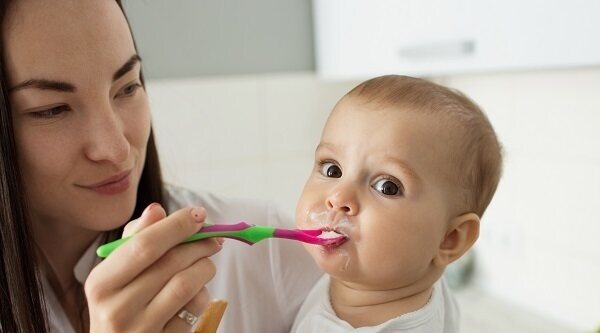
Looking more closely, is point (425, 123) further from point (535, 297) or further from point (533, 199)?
point (535, 297)

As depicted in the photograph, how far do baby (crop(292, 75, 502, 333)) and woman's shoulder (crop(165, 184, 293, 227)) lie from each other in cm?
30

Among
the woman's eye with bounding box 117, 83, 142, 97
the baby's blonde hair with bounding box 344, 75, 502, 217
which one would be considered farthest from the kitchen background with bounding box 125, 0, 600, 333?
the woman's eye with bounding box 117, 83, 142, 97

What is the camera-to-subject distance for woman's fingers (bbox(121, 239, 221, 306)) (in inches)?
23.1

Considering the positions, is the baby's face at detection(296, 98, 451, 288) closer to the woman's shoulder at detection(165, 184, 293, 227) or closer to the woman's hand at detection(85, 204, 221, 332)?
the woman's hand at detection(85, 204, 221, 332)

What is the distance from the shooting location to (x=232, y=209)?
1.08m

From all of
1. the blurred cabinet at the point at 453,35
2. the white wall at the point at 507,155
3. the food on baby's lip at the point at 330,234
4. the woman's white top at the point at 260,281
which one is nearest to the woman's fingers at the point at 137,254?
the food on baby's lip at the point at 330,234

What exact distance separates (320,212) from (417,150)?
14 centimetres

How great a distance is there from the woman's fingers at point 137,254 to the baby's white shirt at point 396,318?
0.89ft

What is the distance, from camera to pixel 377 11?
1.58m

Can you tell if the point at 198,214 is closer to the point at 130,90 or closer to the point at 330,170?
the point at 330,170

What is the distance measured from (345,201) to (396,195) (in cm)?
6

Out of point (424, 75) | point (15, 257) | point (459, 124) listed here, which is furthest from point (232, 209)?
point (424, 75)

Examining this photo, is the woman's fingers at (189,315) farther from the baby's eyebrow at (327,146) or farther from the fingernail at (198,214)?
the baby's eyebrow at (327,146)

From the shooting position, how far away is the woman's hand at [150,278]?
58cm
